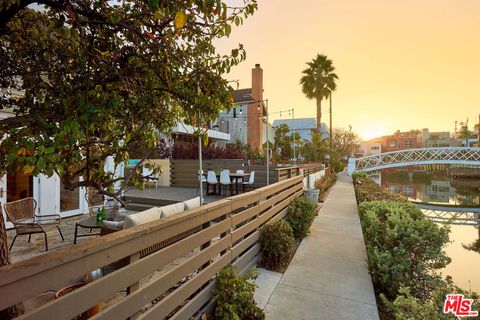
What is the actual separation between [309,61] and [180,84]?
2673 centimetres

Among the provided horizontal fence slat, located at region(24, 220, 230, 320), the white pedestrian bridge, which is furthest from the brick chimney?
horizontal fence slat, located at region(24, 220, 230, 320)

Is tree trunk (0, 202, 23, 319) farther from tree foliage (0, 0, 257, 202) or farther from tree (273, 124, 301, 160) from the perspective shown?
tree (273, 124, 301, 160)

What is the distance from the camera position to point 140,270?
72.8 inches

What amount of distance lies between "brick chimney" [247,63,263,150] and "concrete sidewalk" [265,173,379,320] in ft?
51.5

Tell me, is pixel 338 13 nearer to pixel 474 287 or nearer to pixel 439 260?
pixel 439 260

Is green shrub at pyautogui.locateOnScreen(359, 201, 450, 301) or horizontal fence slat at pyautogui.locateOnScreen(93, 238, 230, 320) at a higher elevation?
horizontal fence slat at pyautogui.locateOnScreen(93, 238, 230, 320)

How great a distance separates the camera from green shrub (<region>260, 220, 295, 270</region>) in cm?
433

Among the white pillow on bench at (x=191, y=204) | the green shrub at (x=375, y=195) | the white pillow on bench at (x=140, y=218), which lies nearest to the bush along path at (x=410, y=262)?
the white pillow on bench at (x=191, y=204)

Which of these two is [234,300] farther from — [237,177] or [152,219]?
[237,177]

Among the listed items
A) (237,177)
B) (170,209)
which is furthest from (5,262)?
(237,177)

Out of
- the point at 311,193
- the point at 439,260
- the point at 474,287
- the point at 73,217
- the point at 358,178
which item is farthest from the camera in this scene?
the point at 358,178

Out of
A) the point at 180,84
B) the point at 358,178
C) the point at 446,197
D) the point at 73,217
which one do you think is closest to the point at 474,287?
the point at 180,84

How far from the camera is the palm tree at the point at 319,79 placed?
2480 cm

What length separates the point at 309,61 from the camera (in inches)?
999
